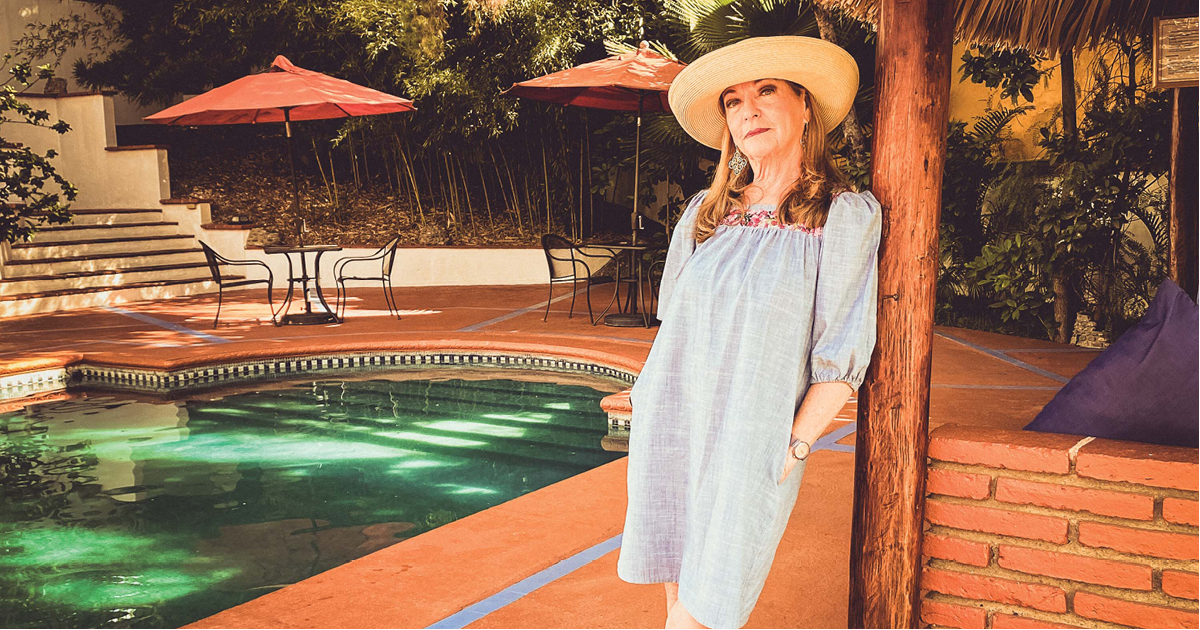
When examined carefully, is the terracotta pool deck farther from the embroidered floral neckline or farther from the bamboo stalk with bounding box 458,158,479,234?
the bamboo stalk with bounding box 458,158,479,234

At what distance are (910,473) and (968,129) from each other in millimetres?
7491

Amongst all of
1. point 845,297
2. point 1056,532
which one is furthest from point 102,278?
point 1056,532

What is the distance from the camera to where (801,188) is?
1.77m

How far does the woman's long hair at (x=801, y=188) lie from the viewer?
175 cm

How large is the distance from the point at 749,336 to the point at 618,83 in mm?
5168

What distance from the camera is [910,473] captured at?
1.89m

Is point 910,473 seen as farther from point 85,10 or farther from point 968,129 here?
point 85,10

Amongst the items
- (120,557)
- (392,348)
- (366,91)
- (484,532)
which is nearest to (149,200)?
(366,91)

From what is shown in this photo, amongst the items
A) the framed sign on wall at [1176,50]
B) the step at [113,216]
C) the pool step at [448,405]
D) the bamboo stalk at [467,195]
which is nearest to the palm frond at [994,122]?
the pool step at [448,405]

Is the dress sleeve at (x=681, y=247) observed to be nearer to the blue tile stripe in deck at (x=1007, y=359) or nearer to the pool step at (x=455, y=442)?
the pool step at (x=455, y=442)

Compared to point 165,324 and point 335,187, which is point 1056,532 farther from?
point 335,187

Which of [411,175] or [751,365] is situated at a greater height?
[411,175]

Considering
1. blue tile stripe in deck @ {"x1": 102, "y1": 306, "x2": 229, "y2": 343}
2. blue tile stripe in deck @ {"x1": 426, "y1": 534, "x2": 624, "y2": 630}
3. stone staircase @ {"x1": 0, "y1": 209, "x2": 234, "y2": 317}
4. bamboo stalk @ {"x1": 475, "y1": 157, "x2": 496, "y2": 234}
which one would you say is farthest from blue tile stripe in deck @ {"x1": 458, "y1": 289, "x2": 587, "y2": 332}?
blue tile stripe in deck @ {"x1": 426, "y1": 534, "x2": 624, "y2": 630}

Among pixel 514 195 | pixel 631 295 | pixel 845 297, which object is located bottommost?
pixel 631 295
